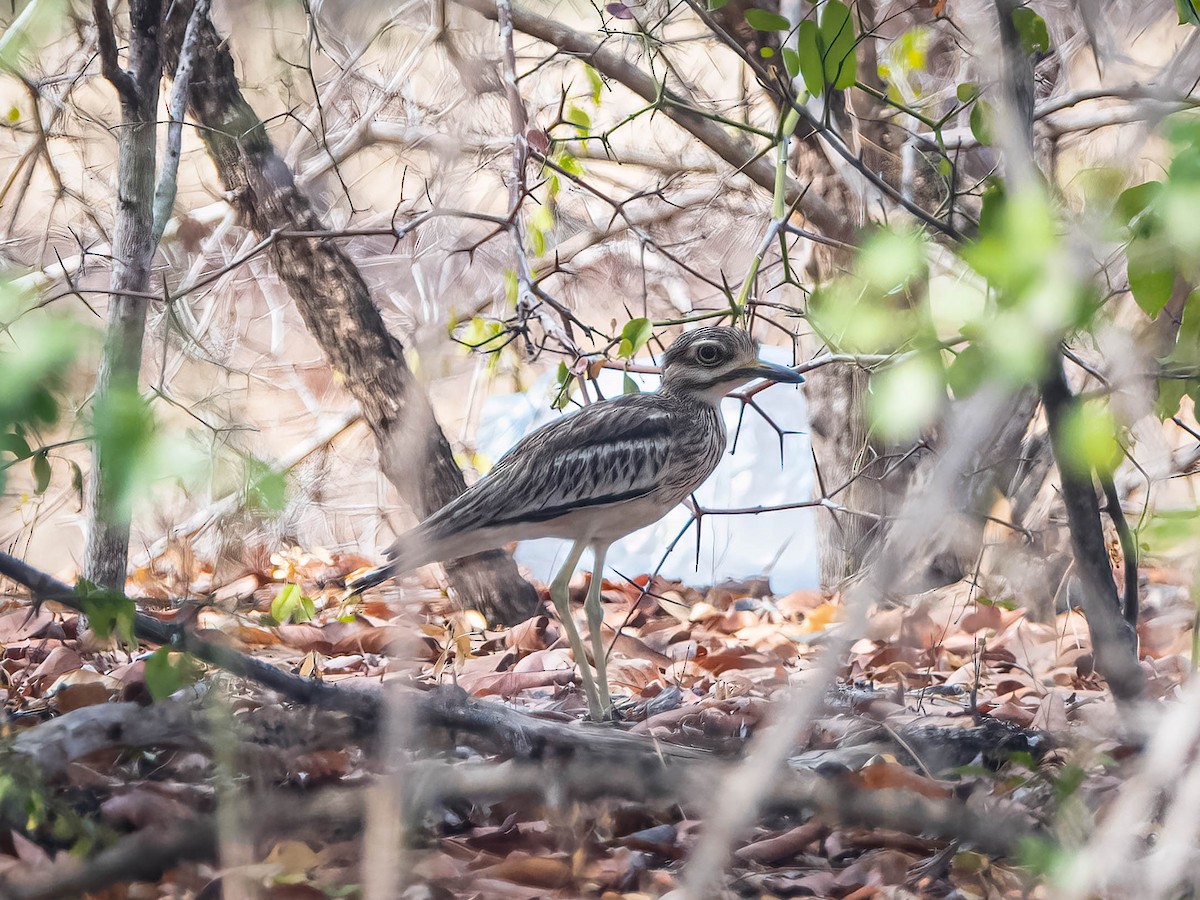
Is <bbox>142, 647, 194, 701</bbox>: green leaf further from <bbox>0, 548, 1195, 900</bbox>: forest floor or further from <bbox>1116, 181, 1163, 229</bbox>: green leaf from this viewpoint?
<bbox>1116, 181, 1163, 229</bbox>: green leaf

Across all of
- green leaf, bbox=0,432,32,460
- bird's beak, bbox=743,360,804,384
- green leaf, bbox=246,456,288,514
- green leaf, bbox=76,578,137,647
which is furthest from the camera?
bird's beak, bbox=743,360,804,384

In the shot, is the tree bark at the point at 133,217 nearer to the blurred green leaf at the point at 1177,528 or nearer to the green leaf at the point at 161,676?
the green leaf at the point at 161,676

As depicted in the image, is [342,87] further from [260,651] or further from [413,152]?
[260,651]

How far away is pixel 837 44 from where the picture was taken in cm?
211

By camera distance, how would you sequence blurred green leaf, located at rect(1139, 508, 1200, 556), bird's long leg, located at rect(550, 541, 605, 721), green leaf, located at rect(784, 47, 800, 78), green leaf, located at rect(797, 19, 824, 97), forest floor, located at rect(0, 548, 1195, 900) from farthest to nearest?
1. bird's long leg, located at rect(550, 541, 605, 721)
2. green leaf, located at rect(784, 47, 800, 78)
3. green leaf, located at rect(797, 19, 824, 97)
4. forest floor, located at rect(0, 548, 1195, 900)
5. blurred green leaf, located at rect(1139, 508, 1200, 556)

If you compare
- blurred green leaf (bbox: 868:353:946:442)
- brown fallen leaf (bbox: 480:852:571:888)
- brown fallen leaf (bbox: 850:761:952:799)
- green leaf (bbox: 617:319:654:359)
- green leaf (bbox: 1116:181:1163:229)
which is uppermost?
green leaf (bbox: 617:319:654:359)

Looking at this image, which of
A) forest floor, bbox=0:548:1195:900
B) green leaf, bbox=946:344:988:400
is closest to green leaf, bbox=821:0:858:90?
green leaf, bbox=946:344:988:400

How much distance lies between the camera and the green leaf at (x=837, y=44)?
80.2 inches

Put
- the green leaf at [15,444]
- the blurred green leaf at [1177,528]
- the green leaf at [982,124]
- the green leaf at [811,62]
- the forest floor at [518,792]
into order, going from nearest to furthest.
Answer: the blurred green leaf at [1177,528], the green leaf at [15,444], the forest floor at [518,792], the green leaf at [811,62], the green leaf at [982,124]

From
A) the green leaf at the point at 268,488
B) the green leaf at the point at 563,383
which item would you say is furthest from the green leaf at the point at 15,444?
the green leaf at the point at 563,383

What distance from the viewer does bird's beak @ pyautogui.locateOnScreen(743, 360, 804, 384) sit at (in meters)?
3.43

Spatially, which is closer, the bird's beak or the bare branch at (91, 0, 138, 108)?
the bare branch at (91, 0, 138, 108)

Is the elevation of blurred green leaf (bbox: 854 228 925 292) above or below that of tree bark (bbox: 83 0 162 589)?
below

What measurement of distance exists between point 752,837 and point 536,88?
4.32m
